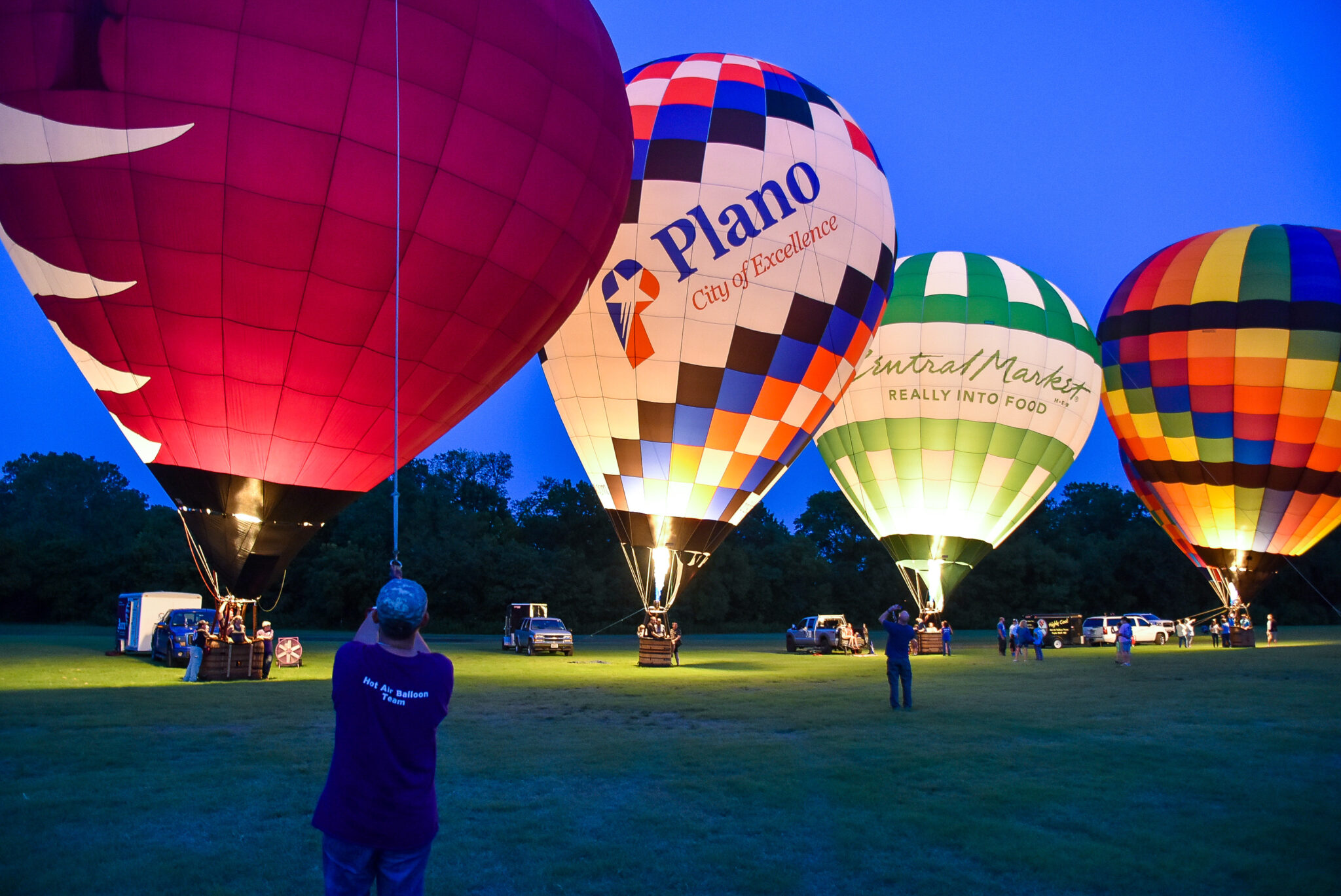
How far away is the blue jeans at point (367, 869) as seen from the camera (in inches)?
116

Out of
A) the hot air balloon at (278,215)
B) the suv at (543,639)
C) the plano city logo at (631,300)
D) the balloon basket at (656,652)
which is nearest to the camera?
the hot air balloon at (278,215)

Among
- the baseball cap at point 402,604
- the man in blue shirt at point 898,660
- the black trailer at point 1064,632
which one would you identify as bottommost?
the black trailer at point 1064,632

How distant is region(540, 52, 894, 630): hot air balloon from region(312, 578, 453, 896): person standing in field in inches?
532

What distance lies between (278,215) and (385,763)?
24.1ft

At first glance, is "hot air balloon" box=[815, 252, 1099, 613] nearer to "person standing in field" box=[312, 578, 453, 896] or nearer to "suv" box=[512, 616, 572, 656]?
"suv" box=[512, 616, 572, 656]

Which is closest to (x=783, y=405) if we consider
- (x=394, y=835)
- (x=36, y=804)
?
(x=36, y=804)

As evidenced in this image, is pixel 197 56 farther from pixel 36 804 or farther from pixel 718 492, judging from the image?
pixel 718 492

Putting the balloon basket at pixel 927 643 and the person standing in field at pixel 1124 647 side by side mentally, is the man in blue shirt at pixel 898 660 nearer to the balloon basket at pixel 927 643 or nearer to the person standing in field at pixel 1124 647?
the person standing in field at pixel 1124 647

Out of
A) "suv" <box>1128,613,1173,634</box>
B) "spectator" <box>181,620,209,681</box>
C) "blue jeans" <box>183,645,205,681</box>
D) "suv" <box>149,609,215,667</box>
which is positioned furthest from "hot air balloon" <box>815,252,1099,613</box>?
"blue jeans" <box>183,645,205,681</box>

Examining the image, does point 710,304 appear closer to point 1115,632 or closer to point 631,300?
point 631,300

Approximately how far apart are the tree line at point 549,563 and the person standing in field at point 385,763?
33.0 m

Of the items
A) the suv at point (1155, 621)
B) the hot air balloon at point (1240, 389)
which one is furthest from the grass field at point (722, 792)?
the suv at point (1155, 621)

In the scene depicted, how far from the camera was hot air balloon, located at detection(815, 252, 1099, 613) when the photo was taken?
23.0 metres

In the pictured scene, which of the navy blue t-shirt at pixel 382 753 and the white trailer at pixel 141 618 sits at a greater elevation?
the navy blue t-shirt at pixel 382 753
